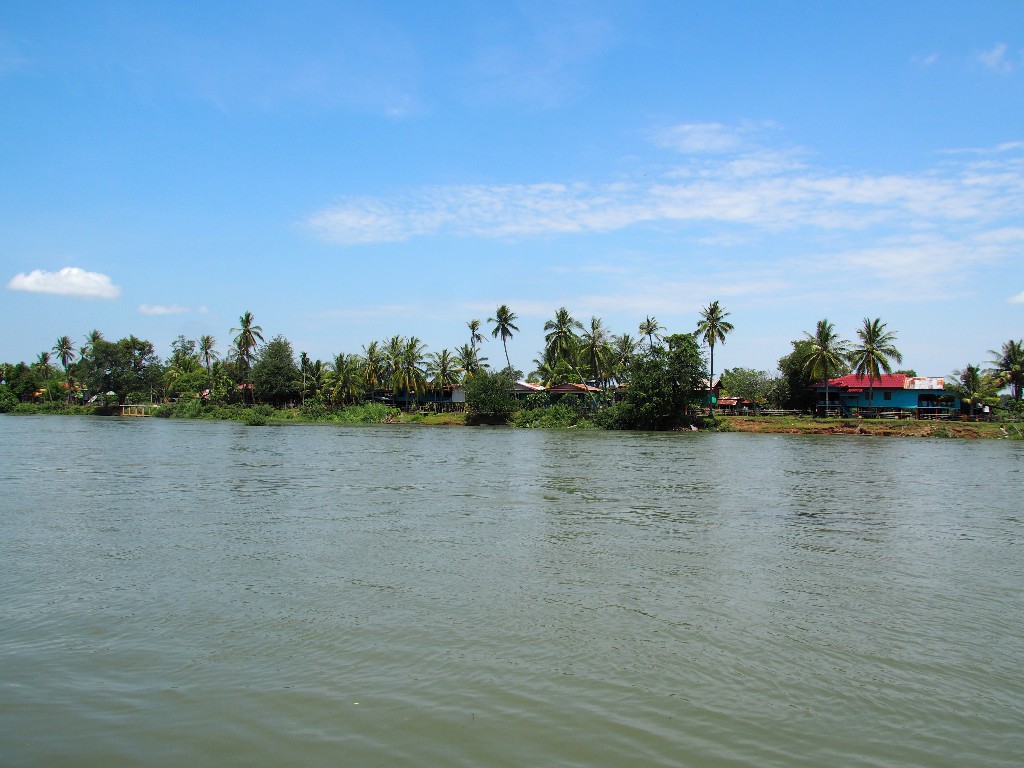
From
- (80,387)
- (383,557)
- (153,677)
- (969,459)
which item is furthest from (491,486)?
(80,387)

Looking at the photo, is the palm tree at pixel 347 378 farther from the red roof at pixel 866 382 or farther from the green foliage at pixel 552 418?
the red roof at pixel 866 382

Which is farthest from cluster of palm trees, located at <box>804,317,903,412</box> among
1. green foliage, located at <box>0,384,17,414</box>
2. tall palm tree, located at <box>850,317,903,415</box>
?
green foliage, located at <box>0,384,17,414</box>

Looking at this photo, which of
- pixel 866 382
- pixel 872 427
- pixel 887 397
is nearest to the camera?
pixel 872 427

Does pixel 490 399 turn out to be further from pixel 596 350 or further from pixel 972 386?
pixel 972 386

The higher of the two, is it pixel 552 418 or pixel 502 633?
pixel 552 418

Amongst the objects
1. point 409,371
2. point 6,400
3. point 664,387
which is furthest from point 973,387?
point 6,400

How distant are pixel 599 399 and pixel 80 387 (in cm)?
8978

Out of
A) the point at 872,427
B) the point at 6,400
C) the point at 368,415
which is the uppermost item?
the point at 6,400

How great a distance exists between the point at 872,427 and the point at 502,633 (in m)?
68.4

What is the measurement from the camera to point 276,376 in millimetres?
100125

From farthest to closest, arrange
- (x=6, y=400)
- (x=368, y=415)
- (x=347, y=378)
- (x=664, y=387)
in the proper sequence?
(x=6, y=400) → (x=347, y=378) → (x=368, y=415) → (x=664, y=387)

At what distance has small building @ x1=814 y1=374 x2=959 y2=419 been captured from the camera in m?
76.9

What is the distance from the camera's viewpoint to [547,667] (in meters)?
7.52

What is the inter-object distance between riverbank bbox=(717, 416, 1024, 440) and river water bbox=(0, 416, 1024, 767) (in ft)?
165
